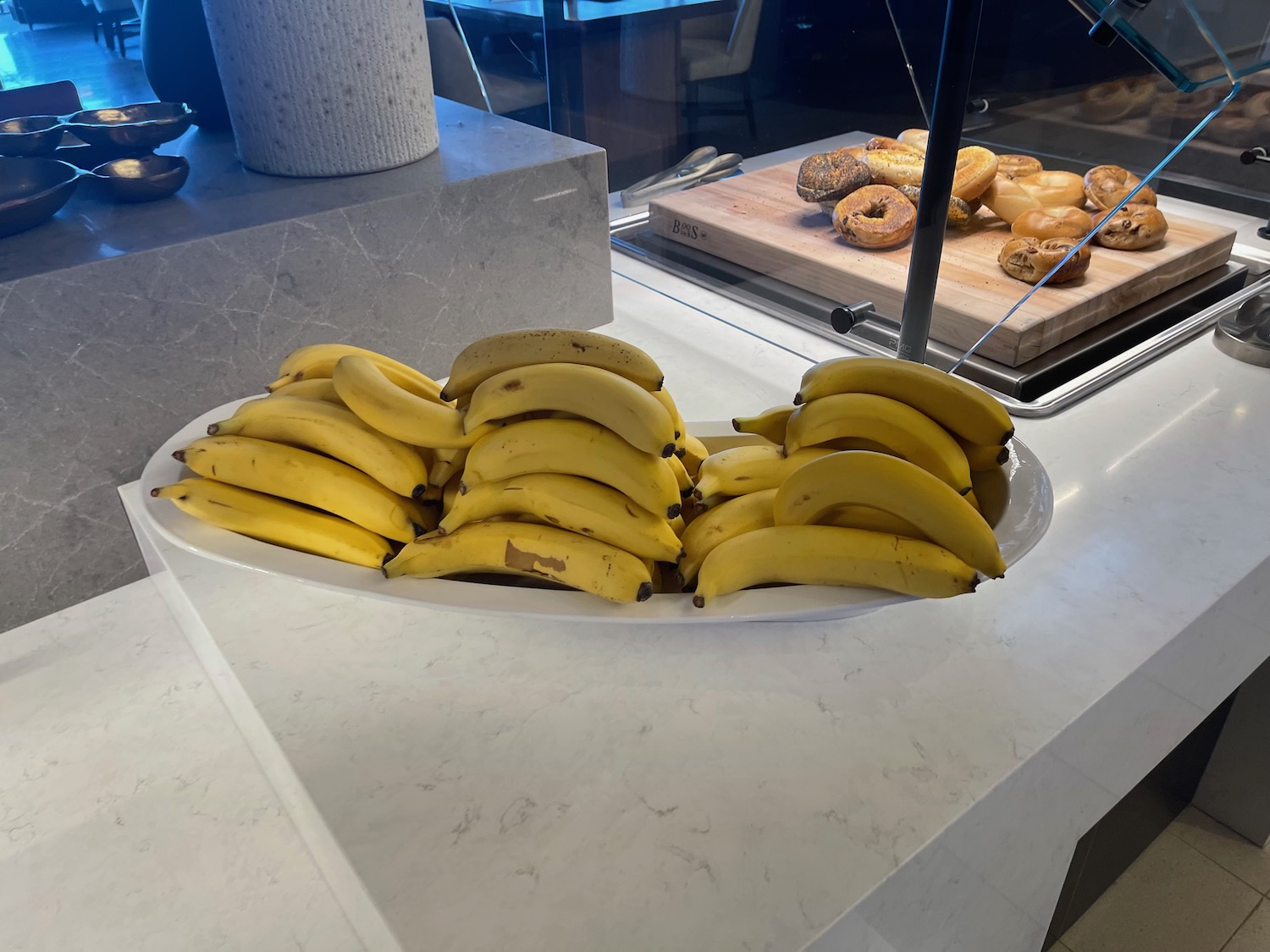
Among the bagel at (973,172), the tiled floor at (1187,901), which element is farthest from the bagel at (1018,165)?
the tiled floor at (1187,901)

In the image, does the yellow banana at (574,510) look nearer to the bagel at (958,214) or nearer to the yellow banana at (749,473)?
the yellow banana at (749,473)

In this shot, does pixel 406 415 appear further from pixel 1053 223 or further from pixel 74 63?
pixel 74 63

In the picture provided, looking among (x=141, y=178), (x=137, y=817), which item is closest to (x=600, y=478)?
(x=137, y=817)

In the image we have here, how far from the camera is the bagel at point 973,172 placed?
2.86 feet

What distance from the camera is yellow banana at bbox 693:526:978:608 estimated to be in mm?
571

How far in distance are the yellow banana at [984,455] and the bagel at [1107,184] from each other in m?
0.37

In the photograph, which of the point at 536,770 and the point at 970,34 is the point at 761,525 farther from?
the point at 970,34

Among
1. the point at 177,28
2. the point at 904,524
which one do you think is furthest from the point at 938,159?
the point at 177,28

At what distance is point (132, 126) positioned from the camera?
0.94 meters

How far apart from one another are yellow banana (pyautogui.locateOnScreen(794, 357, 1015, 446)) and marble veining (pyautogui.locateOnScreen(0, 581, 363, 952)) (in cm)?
53

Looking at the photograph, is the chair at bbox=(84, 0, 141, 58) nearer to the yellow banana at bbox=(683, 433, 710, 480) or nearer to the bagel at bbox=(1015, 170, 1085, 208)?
the yellow banana at bbox=(683, 433, 710, 480)

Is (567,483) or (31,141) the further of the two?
(31,141)

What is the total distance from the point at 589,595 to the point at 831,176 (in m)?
0.77

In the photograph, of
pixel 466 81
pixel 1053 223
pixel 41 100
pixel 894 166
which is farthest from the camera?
pixel 466 81
